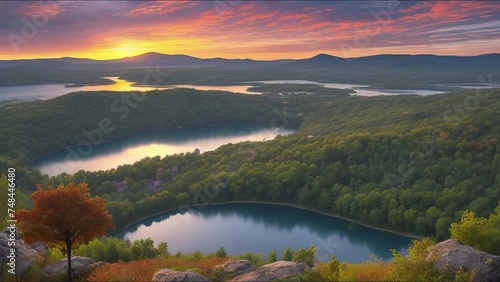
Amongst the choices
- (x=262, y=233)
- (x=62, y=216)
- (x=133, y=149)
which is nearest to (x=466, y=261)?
(x=62, y=216)

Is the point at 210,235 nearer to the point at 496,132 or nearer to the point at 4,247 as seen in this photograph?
the point at 4,247

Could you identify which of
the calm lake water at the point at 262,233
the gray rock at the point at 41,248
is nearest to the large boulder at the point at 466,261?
the gray rock at the point at 41,248

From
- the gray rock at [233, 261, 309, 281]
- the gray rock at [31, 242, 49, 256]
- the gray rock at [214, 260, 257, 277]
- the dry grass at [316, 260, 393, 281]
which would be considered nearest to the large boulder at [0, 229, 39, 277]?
the gray rock at [31, 242, 49, 256]

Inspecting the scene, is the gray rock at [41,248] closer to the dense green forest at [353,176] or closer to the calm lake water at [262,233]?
the calm lake water at [262,233]

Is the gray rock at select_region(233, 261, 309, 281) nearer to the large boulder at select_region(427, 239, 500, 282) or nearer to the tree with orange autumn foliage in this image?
the large boulder at select_region(427, 239, 500, 282)

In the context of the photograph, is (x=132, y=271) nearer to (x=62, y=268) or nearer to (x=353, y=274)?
(x=62, y=268)
